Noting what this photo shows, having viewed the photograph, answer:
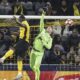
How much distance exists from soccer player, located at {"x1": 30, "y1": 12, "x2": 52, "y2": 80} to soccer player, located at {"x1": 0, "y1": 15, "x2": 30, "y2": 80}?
0.84 feet

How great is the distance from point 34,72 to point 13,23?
158 centimetres

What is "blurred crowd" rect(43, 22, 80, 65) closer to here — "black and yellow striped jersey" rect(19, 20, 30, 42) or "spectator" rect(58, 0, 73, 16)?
"black and yellow striped jersey" rect(19, 20, 30, 42)

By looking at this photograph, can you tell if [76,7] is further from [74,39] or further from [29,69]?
[29,69]

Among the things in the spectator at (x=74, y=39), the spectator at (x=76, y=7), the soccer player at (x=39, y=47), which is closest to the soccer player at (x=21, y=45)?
the soccer player at (x=39, y=47)

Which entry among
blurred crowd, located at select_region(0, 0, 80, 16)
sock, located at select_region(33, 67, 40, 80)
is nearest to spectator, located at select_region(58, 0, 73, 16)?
blurred crowd, located at select_region(0, 0, 80, 16)

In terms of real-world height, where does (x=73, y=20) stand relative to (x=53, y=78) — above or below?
above

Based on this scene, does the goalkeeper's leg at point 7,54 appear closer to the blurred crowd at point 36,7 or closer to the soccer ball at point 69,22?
the soccer ball at point 69,22

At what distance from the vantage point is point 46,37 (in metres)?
15.2

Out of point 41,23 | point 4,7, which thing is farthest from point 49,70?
point 4,7

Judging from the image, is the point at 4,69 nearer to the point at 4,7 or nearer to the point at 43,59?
the point at 43,59

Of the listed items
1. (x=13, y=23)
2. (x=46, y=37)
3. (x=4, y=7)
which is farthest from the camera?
(x=4, y=7)

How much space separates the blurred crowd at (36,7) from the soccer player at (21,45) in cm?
241

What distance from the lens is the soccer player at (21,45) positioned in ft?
49.9

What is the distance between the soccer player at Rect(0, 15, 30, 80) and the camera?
15195 millimetres
